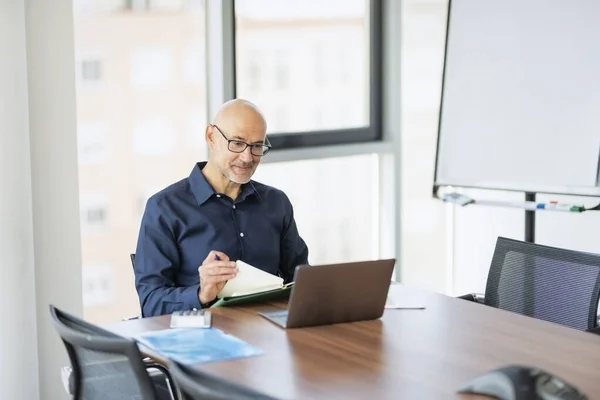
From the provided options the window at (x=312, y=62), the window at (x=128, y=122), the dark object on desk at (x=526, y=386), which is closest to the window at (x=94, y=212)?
the window at (x=128, y=122)

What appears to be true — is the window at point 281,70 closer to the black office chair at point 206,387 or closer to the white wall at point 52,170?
the white wall at point 52,170

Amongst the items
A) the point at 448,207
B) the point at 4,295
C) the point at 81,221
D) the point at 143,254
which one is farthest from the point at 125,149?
the point at 448,207

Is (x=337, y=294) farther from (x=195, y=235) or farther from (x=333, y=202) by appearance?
(x=333, y=202)

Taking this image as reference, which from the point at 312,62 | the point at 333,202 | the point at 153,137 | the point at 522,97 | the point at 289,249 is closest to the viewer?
the point at 289,249

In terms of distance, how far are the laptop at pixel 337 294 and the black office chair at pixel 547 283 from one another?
726mm

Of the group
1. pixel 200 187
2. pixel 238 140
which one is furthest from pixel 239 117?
pixel 200 187

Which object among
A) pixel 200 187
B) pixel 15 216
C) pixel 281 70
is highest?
pixel 281 70

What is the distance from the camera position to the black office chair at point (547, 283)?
328cm

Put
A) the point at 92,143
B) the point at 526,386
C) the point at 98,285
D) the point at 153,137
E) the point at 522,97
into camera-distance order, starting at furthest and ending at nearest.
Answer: the point at 522,97 → the point at 153,137 → the point at 98,285 → the point at 92,143 → the point at 526,386

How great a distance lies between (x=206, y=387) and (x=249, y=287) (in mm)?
1428

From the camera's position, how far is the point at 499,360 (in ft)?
8.33

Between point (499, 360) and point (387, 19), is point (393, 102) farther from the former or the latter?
point (499, 360)

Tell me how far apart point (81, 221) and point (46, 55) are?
0.74 meters

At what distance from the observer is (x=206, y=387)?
1.74 metres
